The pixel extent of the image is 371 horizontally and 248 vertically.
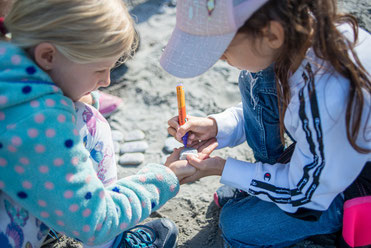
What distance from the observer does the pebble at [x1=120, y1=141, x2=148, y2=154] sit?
→ 182cm

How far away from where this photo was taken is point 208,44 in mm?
1028

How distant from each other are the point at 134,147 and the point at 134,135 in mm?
91

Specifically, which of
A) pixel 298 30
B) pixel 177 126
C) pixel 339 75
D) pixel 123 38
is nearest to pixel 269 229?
pixel 177 126

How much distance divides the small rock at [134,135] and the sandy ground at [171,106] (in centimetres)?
3

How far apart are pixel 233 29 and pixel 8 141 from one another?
639mm

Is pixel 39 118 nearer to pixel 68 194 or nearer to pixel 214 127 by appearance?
pixel 68 194

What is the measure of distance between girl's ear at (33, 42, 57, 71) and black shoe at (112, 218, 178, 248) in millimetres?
638

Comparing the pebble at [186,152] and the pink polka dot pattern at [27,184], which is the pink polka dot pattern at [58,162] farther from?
the pebble at [186,152]

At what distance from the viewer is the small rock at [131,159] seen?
175 cm

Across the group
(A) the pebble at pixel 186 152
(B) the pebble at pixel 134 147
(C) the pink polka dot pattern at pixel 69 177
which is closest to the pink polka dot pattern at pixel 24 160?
(C) the pink polka dot pattern at pixel 69 177

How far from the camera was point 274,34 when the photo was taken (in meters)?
0.95

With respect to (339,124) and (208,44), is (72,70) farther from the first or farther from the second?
(339,124)

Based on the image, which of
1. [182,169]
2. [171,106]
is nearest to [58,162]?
[182,169]

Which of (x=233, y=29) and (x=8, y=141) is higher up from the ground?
(x=233, y=29)
